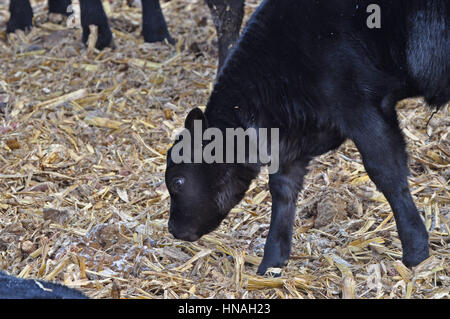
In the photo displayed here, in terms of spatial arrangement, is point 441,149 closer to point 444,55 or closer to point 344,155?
point 344,155

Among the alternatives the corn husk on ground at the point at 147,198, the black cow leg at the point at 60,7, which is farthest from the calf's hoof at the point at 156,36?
the black cow leg at the point at 60,7

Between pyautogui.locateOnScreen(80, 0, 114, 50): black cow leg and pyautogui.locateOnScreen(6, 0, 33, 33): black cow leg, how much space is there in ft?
3.49

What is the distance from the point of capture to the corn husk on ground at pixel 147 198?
4.77 m

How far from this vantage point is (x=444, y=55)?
191 inches

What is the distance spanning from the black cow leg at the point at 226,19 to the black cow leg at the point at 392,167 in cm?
268

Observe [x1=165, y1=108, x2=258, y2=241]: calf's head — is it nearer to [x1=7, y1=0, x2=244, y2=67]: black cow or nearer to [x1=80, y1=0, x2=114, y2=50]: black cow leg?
[x1=7, y1=0, x2=244, y2=67]: black cow

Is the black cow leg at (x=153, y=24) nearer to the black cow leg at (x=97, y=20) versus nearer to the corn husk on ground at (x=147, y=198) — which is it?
the corn husk on ground at (x=147, y=198)

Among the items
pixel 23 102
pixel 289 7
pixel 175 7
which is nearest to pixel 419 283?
pixel 289 7

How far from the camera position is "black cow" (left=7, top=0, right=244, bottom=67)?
731 cm

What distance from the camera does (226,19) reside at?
289 inches
